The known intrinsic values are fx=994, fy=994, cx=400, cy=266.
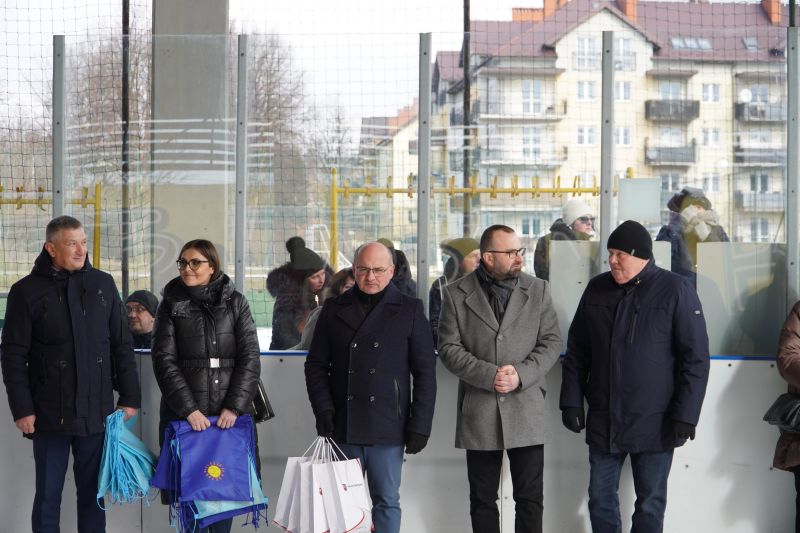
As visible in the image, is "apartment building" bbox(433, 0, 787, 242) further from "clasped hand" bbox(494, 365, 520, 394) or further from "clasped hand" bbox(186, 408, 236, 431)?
"clasped hand" bbox(186, 408, 236, 431)

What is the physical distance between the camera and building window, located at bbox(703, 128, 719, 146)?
473cm

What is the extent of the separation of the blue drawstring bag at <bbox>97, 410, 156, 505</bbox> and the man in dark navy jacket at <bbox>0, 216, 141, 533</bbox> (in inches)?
2.5

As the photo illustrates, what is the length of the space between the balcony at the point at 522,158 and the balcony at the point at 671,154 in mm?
430

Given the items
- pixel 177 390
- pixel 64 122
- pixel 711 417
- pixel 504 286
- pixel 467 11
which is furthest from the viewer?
pixel 467 11

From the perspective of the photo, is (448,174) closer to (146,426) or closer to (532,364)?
(532,364)

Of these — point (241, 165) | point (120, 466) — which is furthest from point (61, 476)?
point (241, 165)

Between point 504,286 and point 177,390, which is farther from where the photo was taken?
point 504,286

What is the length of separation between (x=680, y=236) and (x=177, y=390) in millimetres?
2471

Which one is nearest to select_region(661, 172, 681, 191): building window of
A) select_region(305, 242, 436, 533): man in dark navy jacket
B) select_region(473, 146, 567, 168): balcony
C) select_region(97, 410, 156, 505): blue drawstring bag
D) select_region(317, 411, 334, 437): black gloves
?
select_region(473, 146, 567, 168): balcony

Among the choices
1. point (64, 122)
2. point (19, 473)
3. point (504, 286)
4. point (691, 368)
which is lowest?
point (19, 473)

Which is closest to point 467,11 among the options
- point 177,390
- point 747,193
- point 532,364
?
point 747,193

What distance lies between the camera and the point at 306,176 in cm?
482

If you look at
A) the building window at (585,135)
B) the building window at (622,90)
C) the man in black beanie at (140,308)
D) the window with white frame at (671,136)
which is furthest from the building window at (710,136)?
the man in black beanie at (140,308)

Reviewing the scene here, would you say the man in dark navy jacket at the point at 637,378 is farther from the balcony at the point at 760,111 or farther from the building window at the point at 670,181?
the balcony at the point at 760,111
